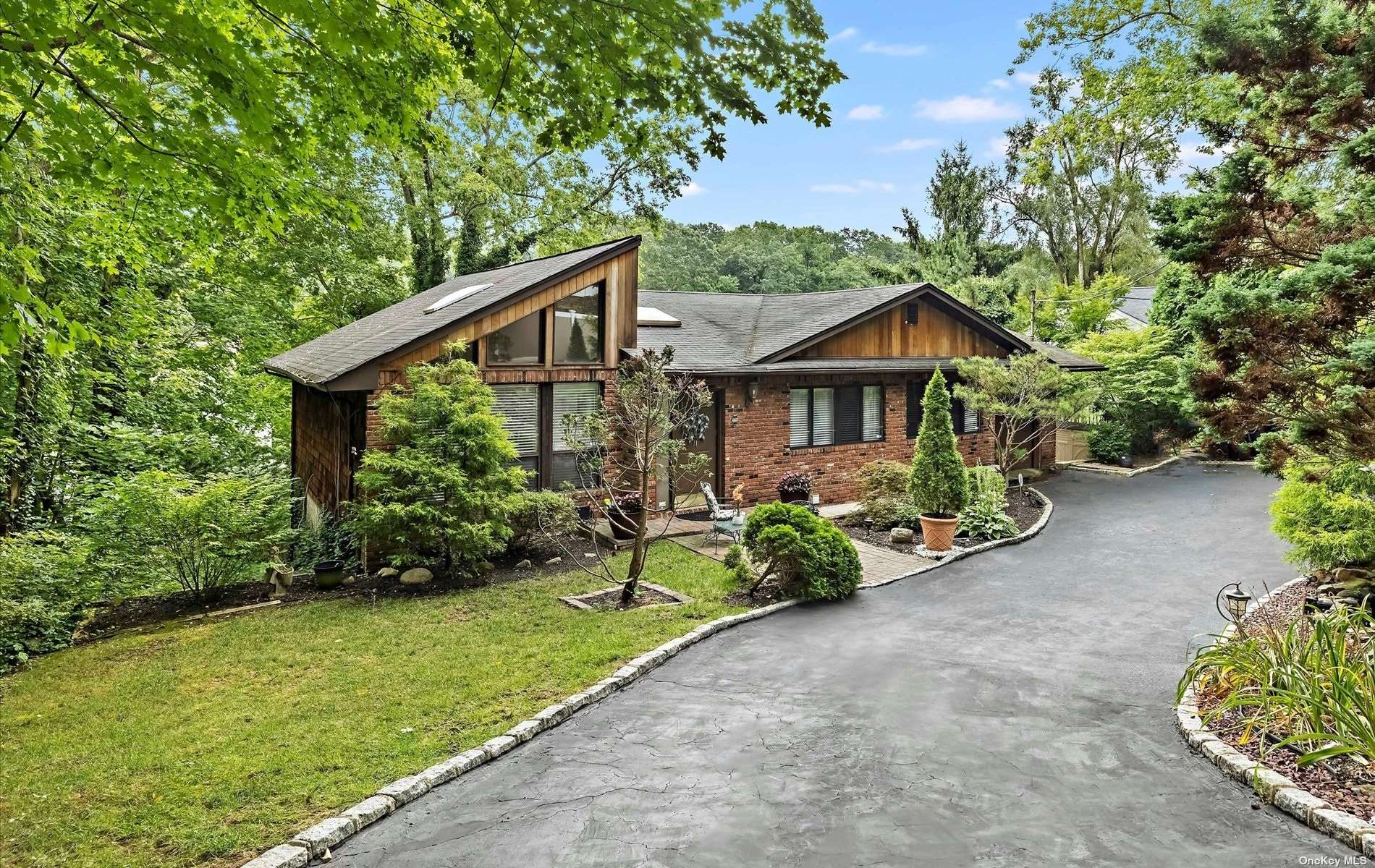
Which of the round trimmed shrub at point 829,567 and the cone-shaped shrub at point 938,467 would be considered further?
the cone-shaped shrub at point 938,467

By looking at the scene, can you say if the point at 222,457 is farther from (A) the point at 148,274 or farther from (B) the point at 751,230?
(B) the point at 751,230

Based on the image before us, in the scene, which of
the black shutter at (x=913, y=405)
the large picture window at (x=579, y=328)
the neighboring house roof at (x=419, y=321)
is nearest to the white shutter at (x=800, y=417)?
the black shutter at (x=913, y=405)

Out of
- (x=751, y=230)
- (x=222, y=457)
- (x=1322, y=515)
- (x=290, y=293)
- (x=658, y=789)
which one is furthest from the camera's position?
(x=751, y=230)

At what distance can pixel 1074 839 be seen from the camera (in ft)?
13.8

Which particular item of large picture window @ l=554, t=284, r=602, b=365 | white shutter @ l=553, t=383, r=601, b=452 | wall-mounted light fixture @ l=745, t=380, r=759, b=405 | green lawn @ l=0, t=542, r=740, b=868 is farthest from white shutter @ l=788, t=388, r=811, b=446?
green lawn @ l=0, t=542, r=740, b=868

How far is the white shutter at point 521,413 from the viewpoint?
40.5ft

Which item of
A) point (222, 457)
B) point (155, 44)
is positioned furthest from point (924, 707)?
point (222, 457)

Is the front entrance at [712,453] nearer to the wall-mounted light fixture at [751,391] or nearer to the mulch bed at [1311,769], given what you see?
the wall-mounted light fixture at [751,391]

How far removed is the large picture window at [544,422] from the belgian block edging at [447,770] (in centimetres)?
542

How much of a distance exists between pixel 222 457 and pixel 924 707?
15824mm

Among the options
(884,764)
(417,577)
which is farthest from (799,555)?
(417,577)

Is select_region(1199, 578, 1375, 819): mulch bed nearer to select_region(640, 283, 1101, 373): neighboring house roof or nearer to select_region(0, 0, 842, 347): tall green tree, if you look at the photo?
select_region(0, 0, 842, 347): tall green tree

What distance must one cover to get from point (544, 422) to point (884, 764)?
885 cm

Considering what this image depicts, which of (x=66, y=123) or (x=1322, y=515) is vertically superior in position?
(x=66, y=123)
